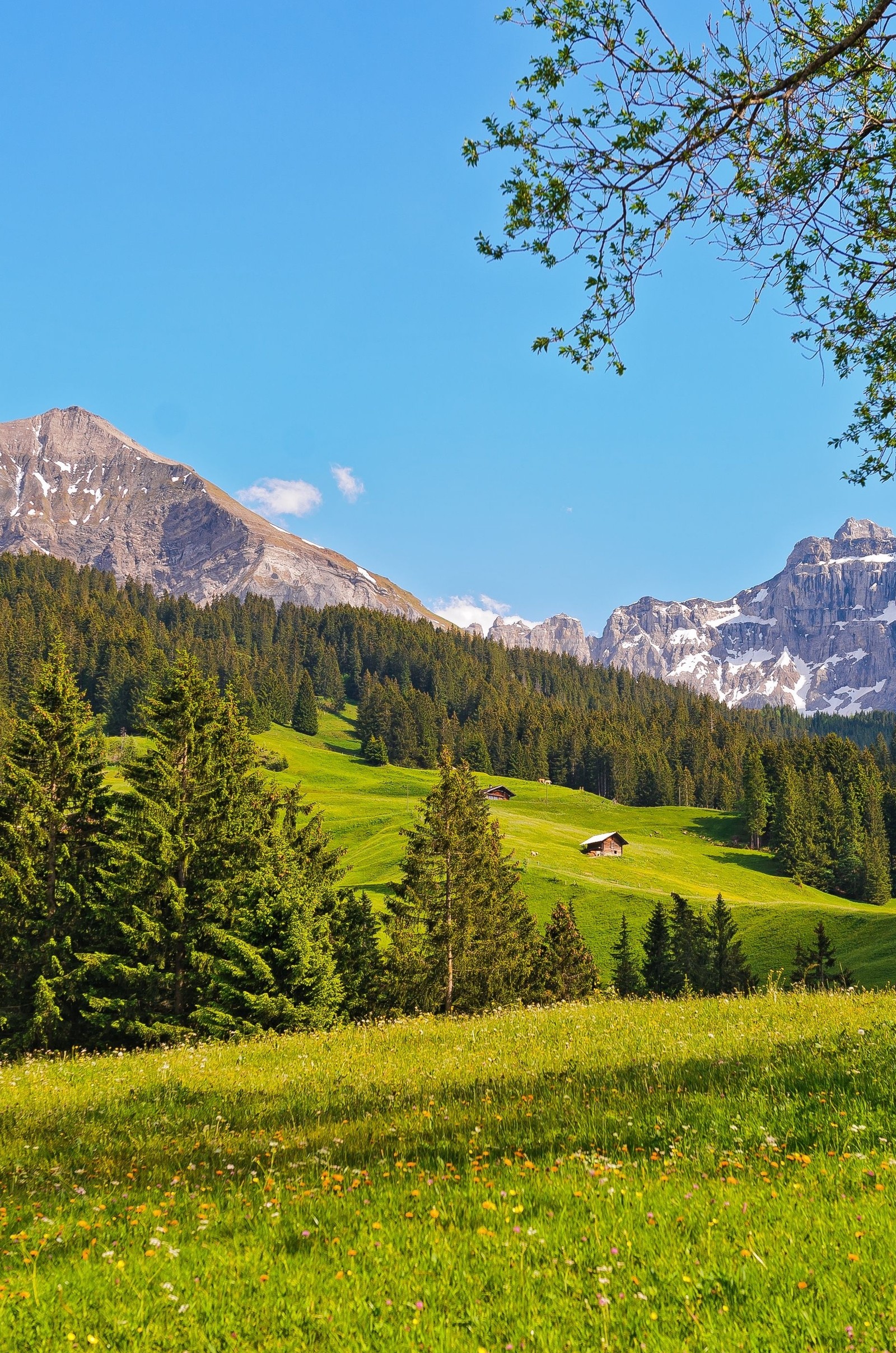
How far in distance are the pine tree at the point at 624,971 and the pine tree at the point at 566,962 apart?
8038mm

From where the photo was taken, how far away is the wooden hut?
102938 millimetres

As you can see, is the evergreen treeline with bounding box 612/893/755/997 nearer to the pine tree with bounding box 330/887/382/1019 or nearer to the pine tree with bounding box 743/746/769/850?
the pine tree with bounding box 330/887/382/1019

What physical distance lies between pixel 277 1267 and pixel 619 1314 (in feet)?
7.08

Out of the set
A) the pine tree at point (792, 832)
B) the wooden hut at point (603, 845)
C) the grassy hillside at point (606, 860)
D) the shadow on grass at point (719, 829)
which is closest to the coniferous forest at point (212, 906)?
the grassy hillside at point (606, 860)

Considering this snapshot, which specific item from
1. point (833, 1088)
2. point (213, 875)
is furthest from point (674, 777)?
point (833, 1088)

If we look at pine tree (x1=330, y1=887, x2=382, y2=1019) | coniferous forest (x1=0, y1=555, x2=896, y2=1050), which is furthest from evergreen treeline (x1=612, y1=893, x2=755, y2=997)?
pine tree (x1=330, y1=887, x2=382, y2=1019)

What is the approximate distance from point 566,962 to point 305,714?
145 meters

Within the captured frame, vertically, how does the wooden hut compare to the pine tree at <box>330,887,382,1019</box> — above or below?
below

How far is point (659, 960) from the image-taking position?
63.3m

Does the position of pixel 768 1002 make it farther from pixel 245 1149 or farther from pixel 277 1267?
pixel 277 1267

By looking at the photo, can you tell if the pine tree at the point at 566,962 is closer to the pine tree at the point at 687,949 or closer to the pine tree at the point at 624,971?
the pine tree at the point at 624,971

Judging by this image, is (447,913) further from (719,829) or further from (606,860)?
(719,829)

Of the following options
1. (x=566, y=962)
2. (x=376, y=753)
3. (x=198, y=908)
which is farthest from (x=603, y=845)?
(x=198, y=908)

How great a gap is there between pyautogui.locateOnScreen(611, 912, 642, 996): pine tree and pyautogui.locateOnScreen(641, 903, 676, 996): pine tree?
97cm
